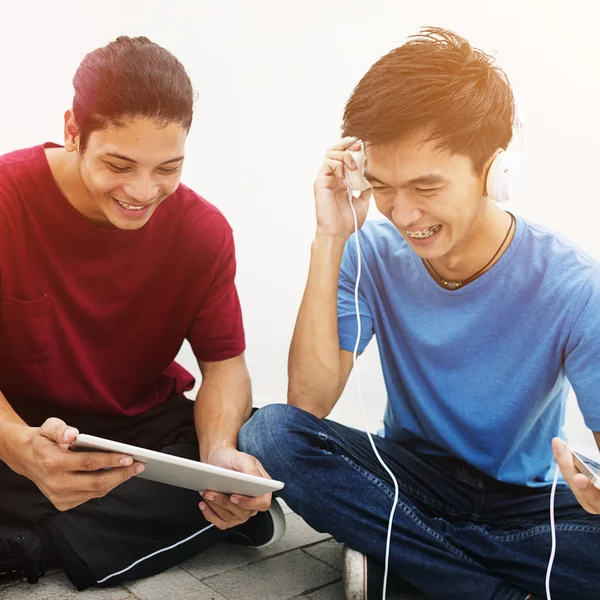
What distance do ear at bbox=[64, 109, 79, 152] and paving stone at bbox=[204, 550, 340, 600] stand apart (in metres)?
0.94

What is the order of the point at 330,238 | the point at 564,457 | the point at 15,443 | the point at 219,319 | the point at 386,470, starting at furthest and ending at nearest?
the point at 219,319 < the point at 330,238 < the point at 386,470 < the point at 15,443 < the point at 564,457

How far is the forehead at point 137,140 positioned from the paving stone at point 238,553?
34.3 inches

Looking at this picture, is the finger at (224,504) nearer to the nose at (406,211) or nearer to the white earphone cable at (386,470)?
the white earphone cable at (386,470)

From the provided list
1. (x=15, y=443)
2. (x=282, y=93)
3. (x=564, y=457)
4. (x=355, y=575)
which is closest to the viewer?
(x=564, y=457)

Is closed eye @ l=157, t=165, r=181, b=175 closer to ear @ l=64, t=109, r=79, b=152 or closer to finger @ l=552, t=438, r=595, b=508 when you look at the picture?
ear @ l=64, t=109, r=79, b=152

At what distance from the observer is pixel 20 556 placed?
1.54m

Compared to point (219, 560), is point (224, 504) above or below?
above

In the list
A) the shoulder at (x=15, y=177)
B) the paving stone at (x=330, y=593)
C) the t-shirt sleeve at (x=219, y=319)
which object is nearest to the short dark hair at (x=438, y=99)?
the t-shirt sleeve at (x=219, y=319)

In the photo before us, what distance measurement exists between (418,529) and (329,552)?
0.38 meters

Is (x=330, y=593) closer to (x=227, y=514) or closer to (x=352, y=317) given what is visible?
(x=227, y=514)

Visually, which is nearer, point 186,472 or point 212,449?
point 186,472

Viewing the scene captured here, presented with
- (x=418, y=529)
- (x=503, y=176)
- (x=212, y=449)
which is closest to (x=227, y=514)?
(x=212, y=449)

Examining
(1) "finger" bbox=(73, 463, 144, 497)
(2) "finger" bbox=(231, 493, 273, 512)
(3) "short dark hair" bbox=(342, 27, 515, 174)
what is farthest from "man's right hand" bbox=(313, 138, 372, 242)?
(1) "finger" bbox=(73, 463, 144, 497)

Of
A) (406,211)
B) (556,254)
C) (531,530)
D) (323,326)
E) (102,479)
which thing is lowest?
(531,530)
